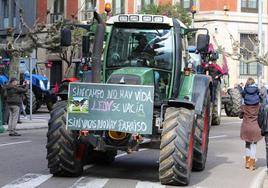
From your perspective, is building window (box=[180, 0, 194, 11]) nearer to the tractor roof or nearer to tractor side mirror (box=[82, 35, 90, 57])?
tractor side mirror (box=[82, 35, 90, 57])

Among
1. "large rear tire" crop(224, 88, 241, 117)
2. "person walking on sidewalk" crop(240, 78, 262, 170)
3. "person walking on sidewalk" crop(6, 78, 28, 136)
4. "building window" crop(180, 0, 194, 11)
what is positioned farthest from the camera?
"building window" crop(180, 0, 194, 11)

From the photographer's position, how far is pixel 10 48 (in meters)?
25.5

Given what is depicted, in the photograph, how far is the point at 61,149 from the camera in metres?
10.9

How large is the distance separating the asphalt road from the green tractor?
382mm

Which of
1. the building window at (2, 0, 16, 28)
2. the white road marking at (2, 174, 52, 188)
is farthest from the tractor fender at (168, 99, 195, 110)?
the building window at (2, 0, 16, 28)

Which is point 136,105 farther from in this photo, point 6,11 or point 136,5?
point 6,11

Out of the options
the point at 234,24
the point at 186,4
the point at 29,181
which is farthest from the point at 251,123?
the point at 186,4

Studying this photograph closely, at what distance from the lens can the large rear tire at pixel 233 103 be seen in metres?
28.6

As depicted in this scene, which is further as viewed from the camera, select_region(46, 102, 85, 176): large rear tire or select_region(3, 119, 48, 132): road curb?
select_region(3, 119, 48, 132): road curb

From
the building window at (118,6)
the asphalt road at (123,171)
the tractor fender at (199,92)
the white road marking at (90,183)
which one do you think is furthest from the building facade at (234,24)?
the white road marking at (90,183)

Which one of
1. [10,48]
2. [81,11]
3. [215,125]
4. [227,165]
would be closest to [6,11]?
[81,11]

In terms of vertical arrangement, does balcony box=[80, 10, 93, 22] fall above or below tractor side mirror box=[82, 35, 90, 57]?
above

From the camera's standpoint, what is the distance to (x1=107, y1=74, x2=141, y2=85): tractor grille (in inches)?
428

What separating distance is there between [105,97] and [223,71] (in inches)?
619
